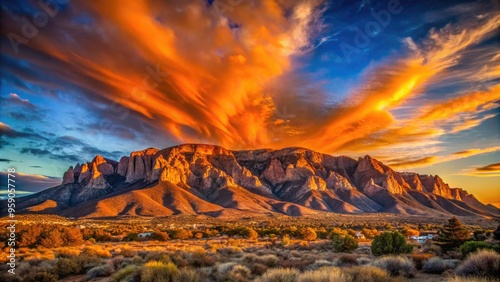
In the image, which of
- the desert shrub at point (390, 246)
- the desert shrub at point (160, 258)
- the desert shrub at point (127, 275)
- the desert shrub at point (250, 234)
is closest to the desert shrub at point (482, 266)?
the desert shrub at point (390, 246)

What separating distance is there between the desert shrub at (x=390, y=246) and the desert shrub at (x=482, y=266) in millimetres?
10638

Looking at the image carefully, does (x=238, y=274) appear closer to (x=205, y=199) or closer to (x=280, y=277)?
(x=280, y=277)

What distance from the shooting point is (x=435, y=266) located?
1509cm

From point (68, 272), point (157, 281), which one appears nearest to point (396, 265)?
point (157, 281)

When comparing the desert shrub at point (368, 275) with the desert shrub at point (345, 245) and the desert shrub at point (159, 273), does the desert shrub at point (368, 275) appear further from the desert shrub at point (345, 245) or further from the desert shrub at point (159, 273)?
the desert shrub at point (345, 245)

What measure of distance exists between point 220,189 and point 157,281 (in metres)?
167

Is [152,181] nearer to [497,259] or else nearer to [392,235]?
[392,235]

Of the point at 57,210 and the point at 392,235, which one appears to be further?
the point at 57,210

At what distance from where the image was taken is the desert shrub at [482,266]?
11.2 meters

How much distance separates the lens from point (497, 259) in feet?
37.3

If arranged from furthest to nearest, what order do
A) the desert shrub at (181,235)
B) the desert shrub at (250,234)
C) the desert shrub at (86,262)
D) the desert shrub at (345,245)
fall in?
the desert shrub at (250,234)
the desert shrub at (181,235)
the desert shrub at (345,245)
the desert shrub at (86,262)

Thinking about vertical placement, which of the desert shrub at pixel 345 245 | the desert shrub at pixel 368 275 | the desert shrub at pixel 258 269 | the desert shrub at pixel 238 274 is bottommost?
the desert shrub at pixel 345 245

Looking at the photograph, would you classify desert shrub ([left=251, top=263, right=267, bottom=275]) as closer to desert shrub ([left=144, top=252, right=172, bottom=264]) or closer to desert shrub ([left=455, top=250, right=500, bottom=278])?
desert shrub ([left=144, top=252, right=172, bottom=264])

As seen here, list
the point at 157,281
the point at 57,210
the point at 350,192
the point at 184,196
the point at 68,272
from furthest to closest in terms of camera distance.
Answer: the point at 350,192
the point at 184,196
the point at 57,210
the point at 68,272
the point at 157,281
